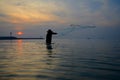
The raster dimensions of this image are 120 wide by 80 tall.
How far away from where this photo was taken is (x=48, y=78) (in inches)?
409

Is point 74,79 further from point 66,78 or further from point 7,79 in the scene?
point 7,79

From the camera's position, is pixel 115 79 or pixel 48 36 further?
pixel 48 36

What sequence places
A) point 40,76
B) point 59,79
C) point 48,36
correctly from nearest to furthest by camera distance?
1. point 59,79
2. point 40,76
3. point 48,36

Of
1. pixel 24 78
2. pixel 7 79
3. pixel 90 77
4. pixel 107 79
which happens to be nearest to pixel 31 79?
→ pixel 24 78

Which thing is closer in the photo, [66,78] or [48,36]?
[66,78]

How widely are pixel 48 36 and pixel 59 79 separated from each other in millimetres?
41780

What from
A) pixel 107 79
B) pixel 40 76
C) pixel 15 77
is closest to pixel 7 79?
pixel 15 77

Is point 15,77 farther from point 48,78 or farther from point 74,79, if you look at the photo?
point 74,79

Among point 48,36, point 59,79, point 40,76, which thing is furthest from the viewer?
point 48,36

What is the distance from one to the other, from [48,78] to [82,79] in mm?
1719

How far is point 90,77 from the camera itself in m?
10.5

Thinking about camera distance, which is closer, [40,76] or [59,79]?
[59,79]

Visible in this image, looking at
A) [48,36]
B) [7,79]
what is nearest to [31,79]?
[7,79]

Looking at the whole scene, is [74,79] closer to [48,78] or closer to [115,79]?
[48,78]
